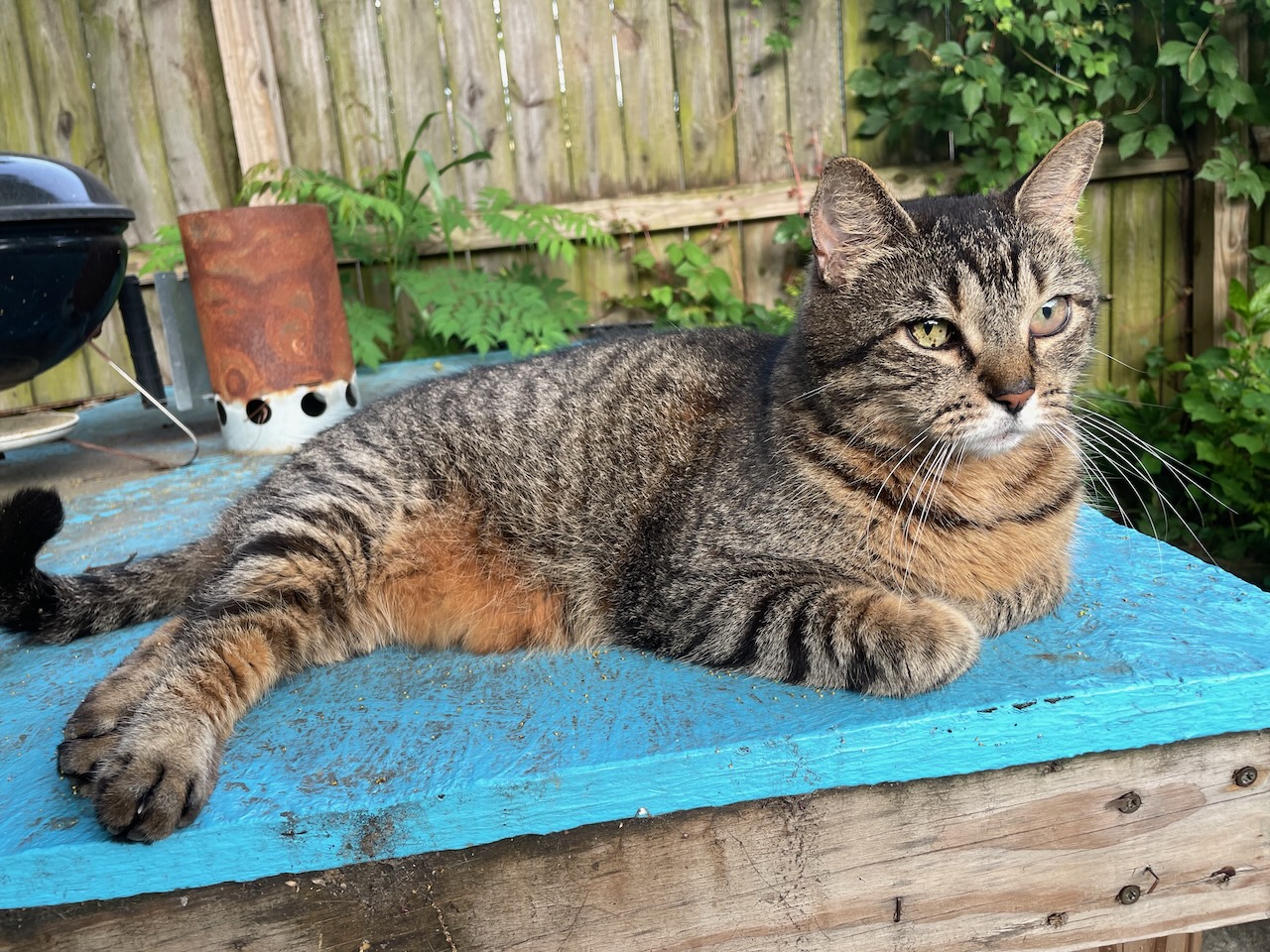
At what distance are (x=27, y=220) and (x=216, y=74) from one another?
106 inches

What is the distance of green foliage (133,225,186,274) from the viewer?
4.29 metres

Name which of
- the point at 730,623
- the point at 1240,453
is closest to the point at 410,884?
the point at 730,623

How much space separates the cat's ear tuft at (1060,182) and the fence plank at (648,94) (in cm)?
329

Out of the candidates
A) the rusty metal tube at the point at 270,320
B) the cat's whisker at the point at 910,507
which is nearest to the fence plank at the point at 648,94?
the rusty metal tube at the point at 270,320

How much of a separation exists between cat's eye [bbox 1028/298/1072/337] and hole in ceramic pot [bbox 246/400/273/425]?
2.91 meters

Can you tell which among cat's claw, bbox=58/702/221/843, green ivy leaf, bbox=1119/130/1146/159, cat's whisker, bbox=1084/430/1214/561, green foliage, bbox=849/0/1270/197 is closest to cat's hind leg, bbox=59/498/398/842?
cat's claw, bbox=58/702/221/843

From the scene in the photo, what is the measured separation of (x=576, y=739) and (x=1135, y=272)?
5.05 m

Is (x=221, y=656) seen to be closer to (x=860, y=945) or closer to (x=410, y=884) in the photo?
(x=410, y=884)

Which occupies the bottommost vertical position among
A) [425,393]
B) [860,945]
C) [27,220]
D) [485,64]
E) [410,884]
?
[860,945]

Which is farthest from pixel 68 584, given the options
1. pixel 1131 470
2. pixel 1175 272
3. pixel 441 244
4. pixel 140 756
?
pixel 1175 272

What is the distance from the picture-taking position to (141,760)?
4.65 feet

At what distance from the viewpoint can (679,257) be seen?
4.98 meters

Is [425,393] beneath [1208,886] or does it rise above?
above

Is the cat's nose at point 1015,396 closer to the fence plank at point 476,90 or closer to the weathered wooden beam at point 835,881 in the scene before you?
the weathered wooden beam at point 835,881
